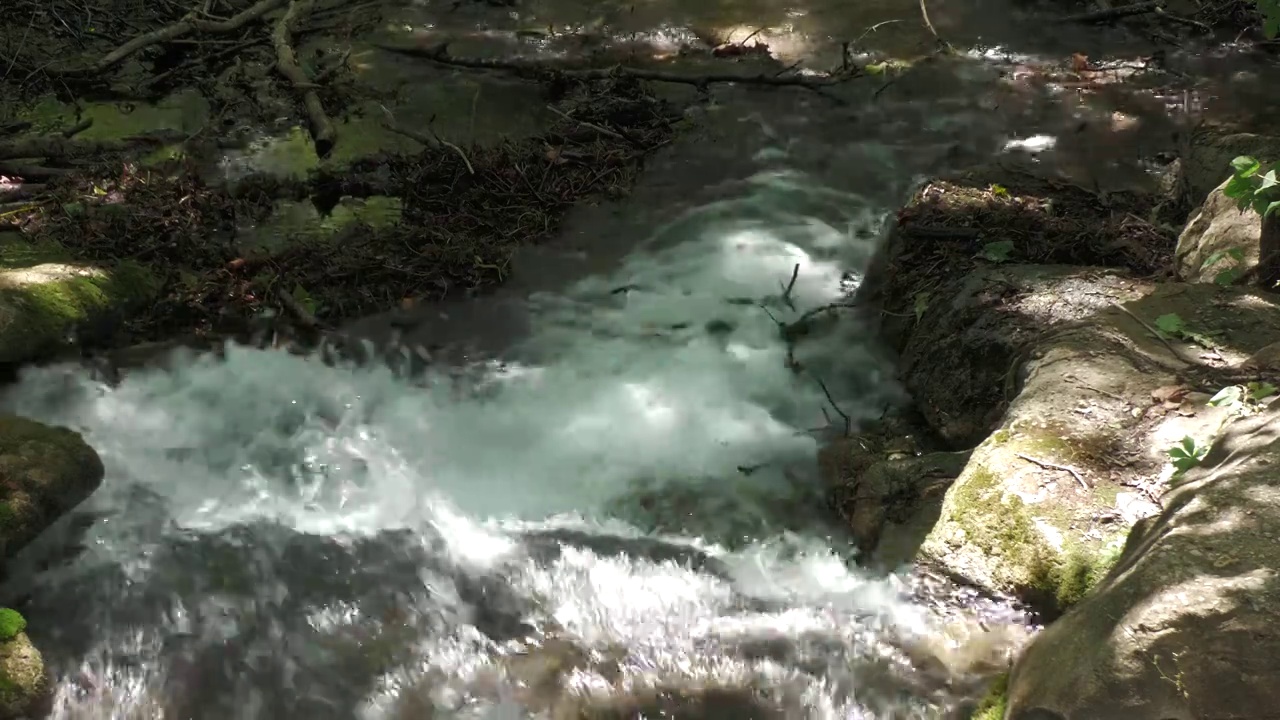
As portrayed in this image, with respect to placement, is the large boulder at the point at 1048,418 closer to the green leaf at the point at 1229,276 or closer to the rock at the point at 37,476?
the green leaf at the point at 1229,276

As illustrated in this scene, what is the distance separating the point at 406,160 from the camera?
23.7ft

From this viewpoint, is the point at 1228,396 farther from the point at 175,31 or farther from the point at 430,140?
the point at 175,31

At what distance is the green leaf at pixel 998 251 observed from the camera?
556cm

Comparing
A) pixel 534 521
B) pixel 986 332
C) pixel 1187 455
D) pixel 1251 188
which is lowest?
pixel 534 521

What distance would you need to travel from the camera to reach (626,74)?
837cm

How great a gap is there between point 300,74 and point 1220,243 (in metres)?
7.29

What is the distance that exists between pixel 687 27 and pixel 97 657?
803cm

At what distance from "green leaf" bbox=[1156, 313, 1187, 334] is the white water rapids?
1.44 m

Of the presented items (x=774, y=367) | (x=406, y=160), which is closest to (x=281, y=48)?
(x=406, y=160)

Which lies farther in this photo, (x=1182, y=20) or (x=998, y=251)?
(x=1182, y=20)

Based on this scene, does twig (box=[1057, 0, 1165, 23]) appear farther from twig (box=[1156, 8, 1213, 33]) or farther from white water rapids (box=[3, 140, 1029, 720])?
white water rapids (box=[3, 140, 1029, 720])

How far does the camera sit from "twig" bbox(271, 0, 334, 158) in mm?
7445

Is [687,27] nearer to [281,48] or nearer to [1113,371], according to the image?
[281,48]

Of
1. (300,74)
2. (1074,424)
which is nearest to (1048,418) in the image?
(1074,424)
